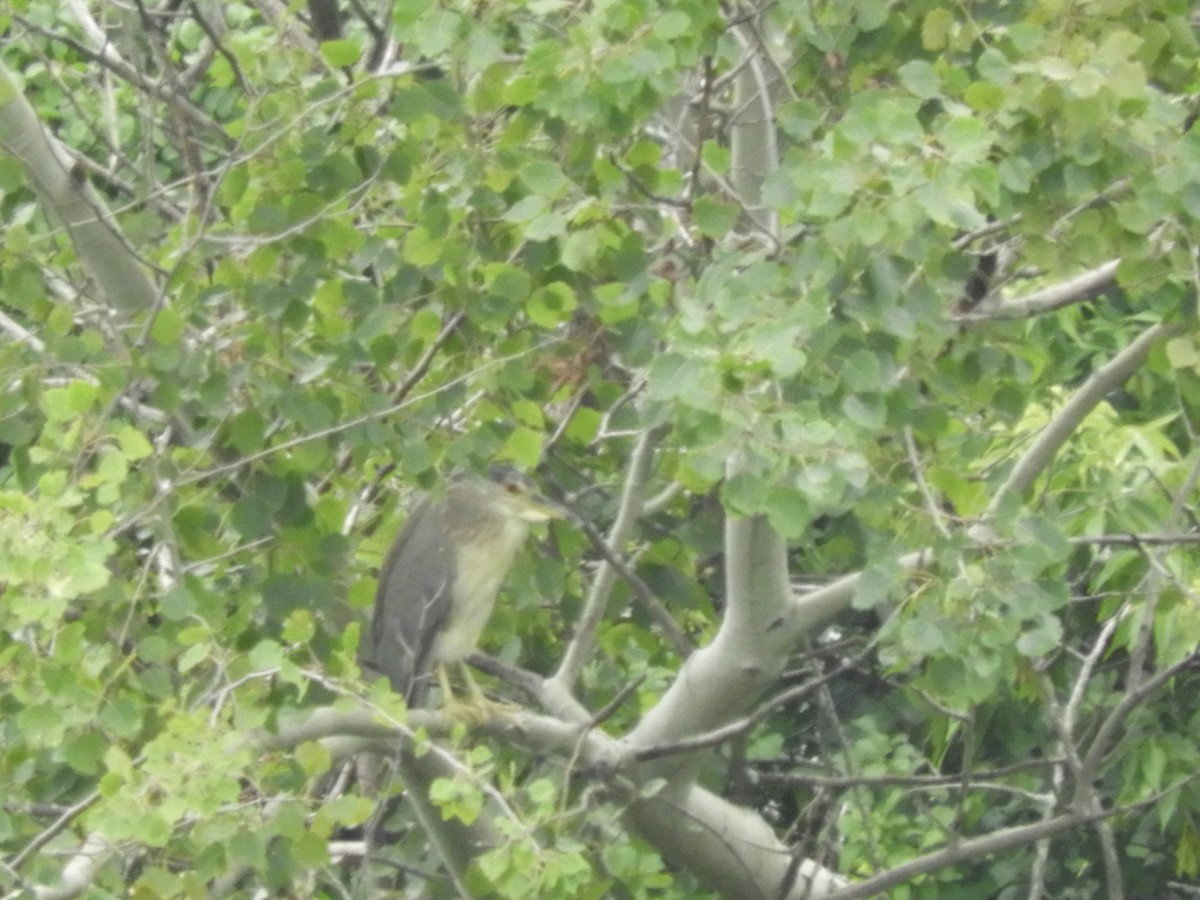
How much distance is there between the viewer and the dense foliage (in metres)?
2.86

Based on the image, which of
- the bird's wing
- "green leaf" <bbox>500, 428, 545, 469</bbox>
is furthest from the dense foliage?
the bird's wing

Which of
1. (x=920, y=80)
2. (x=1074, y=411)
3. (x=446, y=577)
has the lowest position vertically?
(x=446, y=577)

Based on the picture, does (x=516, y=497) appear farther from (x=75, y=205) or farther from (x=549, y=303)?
(x=75, y=205)

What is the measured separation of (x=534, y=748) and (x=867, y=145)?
1.68 metres

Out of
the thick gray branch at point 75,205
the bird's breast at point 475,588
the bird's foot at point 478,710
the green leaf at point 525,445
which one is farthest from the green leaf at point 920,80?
the bird's breast at point 475,588

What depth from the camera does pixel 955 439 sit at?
3.70 m

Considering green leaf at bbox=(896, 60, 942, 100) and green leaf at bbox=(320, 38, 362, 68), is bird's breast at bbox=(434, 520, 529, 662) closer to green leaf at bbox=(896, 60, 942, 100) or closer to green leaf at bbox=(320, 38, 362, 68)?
green leaf at bbox=(320, 38, 362, 68)

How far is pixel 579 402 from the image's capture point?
170 inches

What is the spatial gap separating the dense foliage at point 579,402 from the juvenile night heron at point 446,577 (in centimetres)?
9

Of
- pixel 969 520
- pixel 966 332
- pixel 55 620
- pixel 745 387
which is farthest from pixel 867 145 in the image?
pixel 55 620

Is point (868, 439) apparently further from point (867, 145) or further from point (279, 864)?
point (279, 864)

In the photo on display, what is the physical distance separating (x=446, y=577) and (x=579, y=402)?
659mm

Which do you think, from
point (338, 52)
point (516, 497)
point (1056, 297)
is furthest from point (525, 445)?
point (516, 497)

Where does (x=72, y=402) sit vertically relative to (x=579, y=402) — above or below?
above
